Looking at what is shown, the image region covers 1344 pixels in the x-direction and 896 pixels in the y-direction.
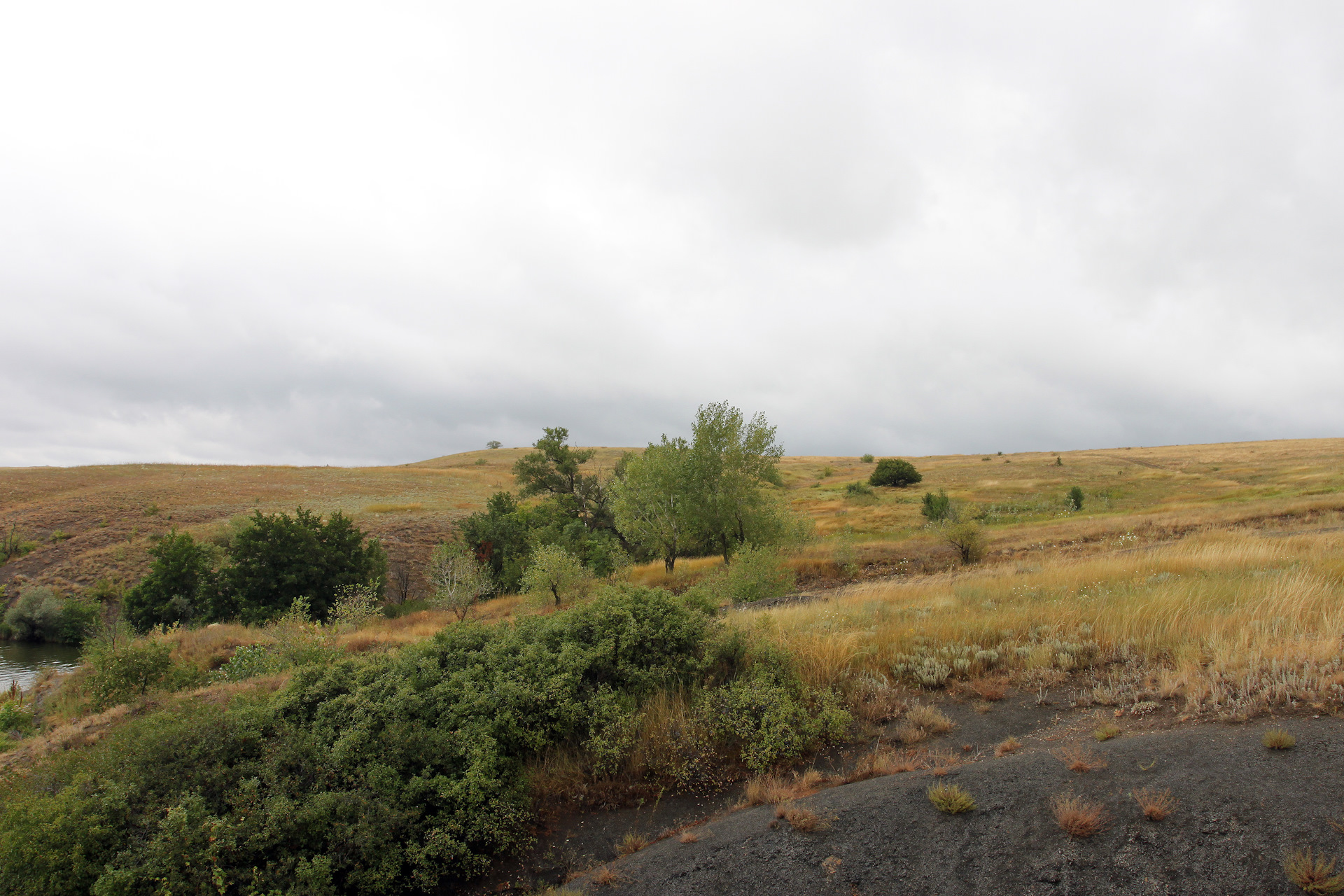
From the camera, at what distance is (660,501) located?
2998cm

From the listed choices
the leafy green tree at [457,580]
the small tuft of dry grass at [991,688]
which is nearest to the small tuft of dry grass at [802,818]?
the small tuft of dry grass at [991,688]

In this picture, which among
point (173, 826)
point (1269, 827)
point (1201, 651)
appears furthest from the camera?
point (1201, 651)

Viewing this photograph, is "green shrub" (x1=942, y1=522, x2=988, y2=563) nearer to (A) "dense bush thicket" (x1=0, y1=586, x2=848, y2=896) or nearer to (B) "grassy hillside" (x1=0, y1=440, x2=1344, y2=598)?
(B) "grassy hillside" (x1=0, y1=440, x2=1344, y2=598)

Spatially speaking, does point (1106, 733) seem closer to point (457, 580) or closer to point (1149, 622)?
point (1149, 622)

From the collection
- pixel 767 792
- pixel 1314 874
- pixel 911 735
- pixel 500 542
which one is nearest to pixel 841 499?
pixel 500 542

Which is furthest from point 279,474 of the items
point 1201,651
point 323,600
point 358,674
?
point 1201,651

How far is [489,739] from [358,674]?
2.83 metres

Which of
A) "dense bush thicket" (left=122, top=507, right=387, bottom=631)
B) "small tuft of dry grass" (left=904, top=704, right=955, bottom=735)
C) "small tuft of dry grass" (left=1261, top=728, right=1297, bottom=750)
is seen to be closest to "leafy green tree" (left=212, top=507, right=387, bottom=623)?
"dense bush thicket" (left=122, top=507, right=387, bottom=631)

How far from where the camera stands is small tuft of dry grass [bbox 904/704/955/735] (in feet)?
20.8

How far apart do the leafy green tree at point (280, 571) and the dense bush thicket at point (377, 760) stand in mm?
29193

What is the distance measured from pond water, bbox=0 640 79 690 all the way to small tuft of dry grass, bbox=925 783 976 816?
36.9m

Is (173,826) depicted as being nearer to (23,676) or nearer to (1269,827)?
(1269,827)

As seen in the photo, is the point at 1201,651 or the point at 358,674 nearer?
the point at 1201,651

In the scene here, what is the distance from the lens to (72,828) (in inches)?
185
